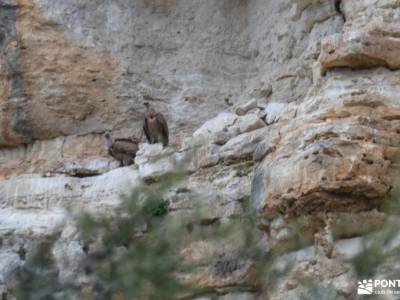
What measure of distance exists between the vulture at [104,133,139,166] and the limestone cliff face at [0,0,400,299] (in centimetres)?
20

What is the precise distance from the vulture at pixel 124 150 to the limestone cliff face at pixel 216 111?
20cm

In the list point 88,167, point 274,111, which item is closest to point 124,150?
point 88,167

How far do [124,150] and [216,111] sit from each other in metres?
1.21

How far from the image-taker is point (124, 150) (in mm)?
12484

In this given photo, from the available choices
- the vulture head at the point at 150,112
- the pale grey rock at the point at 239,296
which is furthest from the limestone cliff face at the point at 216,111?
the vulture head at the point at 150,112

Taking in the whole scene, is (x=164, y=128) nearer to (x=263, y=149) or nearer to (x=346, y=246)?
(x=263, y=149)

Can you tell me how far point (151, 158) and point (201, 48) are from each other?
218 centimetres

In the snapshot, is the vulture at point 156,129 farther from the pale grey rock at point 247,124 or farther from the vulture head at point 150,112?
the pale grey rock at point 247,124

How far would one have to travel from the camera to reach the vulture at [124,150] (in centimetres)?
1239

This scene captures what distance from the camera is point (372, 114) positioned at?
945cm

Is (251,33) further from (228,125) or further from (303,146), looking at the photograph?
(303,146)

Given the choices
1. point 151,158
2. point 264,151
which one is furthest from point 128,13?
point 264,151

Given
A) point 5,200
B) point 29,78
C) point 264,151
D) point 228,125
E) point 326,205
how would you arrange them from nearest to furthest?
point 326,205, point 264,151, point 228,125, point 5,200, point 29,78

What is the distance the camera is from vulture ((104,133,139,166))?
40.7 feet
